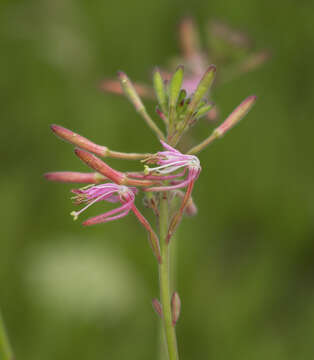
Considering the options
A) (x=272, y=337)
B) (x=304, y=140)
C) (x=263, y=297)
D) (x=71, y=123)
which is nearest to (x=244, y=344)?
(x=272, y=337)

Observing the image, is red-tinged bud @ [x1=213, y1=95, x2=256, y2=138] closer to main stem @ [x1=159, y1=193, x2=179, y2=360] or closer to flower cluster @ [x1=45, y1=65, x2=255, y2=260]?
flower cluster @ [x1=45, y1=65, x2=255, y2=260]

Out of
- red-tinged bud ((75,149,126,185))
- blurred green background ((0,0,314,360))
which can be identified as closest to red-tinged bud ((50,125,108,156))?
red-tinged bud ((75,149,126,185))

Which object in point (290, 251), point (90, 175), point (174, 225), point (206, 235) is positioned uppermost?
point (90, 175)

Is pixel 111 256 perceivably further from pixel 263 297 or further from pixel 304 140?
pixel 304 140

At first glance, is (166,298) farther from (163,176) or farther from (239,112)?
(239,112)

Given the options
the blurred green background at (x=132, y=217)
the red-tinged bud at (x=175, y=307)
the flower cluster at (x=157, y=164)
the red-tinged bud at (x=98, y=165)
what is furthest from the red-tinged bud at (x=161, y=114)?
the blurred green background at (x=132, y=217)

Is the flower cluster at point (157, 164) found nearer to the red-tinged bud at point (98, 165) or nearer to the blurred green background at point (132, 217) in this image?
the red-tinged bud at point (98, 165)
